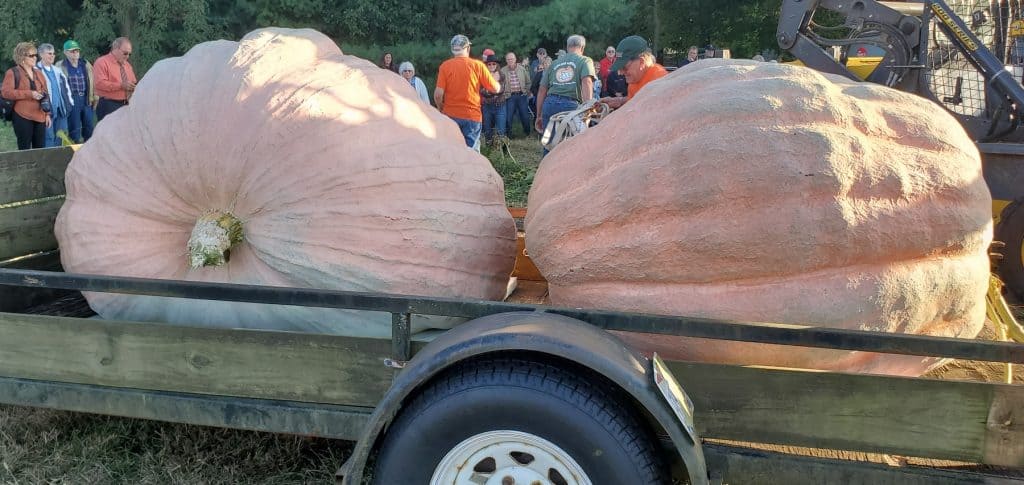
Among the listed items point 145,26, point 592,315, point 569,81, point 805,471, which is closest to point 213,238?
point 592,315

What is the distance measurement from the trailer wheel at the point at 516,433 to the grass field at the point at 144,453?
0.89 metres

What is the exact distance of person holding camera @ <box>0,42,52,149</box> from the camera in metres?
9.23

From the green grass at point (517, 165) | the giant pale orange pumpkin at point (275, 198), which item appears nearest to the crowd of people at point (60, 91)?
the green grass at point (517, 165)

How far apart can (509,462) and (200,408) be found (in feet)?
3.49

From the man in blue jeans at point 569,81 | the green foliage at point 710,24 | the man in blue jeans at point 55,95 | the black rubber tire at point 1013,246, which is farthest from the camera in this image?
the green foliage at point 710,24

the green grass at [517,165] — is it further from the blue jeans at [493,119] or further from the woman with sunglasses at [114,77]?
the woman with sunglasses at [114,77]

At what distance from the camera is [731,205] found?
2354 mm

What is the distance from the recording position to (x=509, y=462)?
2.12 metres

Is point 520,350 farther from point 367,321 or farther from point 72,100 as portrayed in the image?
point 72,100

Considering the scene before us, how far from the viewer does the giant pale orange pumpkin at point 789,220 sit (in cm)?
Answer: 230

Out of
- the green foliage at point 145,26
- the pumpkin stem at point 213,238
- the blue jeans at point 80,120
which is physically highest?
the pumpkin stem at point 213,238

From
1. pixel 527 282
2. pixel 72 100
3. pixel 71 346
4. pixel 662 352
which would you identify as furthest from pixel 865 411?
pixel 72 100

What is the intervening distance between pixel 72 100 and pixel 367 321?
9.73 meters

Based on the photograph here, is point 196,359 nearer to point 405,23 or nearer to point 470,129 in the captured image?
point 470,129
